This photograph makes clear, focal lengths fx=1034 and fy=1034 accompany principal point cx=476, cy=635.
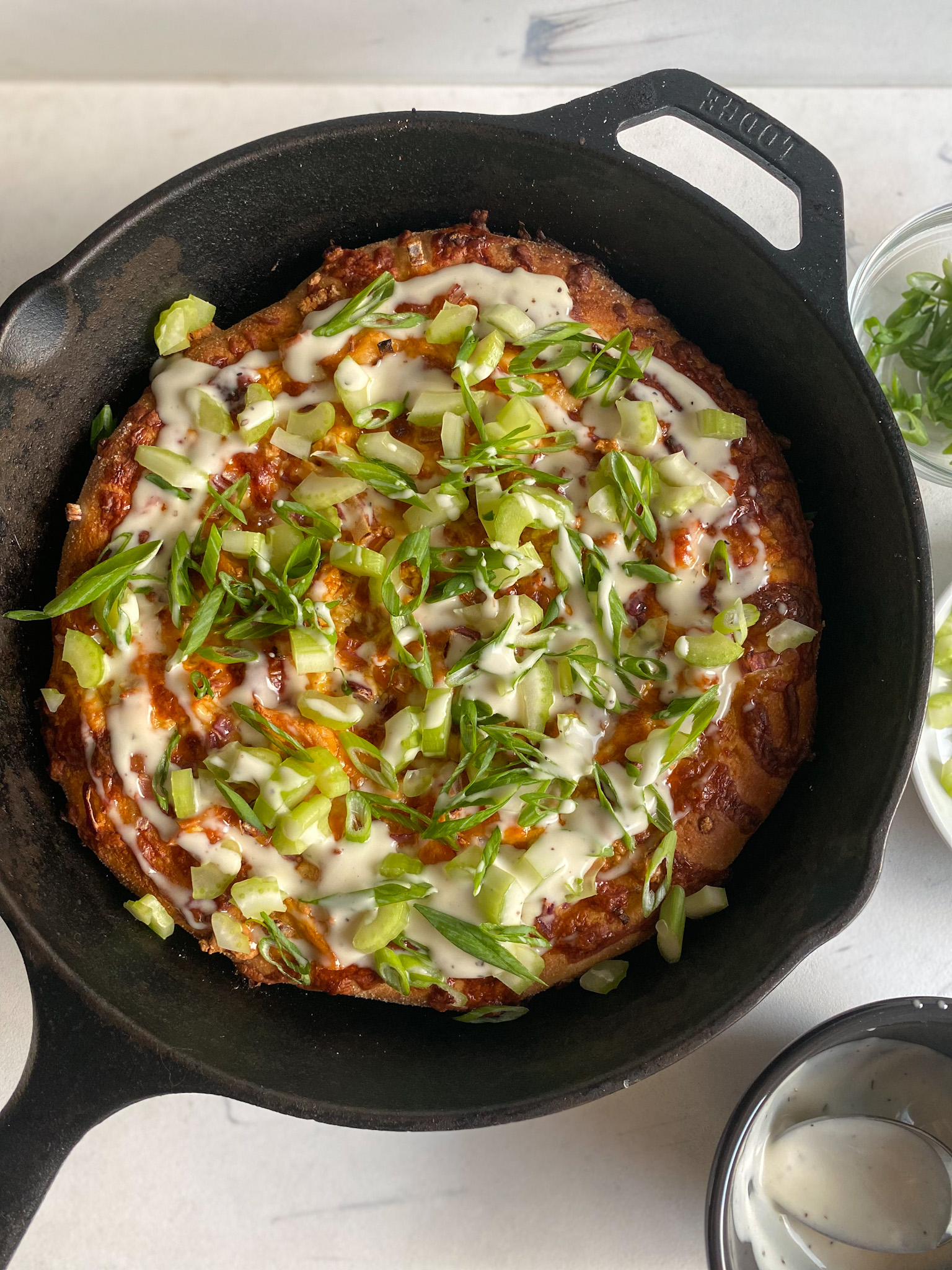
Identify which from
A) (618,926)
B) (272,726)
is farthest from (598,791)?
(272,726)

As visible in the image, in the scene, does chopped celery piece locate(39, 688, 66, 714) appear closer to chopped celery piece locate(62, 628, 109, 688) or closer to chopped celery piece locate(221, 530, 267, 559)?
chopped celery piece locate(62, 628, 109, 688)

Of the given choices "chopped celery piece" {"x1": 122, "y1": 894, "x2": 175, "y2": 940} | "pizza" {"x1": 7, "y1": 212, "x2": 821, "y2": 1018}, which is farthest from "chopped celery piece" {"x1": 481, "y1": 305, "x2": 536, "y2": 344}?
"chopped celery piece" {"x1": 122, "y1": 894, "x2": 175, "y2": 940}

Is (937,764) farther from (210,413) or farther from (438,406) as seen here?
(210,413)

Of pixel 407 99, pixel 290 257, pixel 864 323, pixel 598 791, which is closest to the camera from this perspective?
pixel 598 791

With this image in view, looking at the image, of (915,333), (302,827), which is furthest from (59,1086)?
(915,333)

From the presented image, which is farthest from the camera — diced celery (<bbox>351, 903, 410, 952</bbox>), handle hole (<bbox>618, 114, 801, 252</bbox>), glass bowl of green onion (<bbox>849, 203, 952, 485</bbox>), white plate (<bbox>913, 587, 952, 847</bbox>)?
handle hole (<bbox>618, 114, 801, 252</bbox>)

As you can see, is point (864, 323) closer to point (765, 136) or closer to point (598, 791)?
point (765, 136)

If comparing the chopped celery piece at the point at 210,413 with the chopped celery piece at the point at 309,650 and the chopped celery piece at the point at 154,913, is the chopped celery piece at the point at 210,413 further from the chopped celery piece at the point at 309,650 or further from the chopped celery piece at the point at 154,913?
the chopped celery piece at the point at 154,913

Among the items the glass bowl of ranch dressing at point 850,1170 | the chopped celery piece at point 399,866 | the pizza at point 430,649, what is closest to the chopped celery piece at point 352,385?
the pizza at point 430,649
